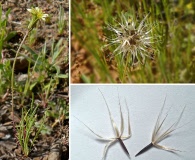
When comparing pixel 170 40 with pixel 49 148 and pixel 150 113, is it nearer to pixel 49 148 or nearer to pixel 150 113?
pixel 150 113

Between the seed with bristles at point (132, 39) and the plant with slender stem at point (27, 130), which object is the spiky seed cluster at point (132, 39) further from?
the plant with slender stem at point (27, 130)

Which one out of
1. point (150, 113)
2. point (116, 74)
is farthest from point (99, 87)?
point (150, 113)

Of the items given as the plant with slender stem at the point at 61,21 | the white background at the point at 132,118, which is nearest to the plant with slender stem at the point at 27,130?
the white background at the point at 132,118

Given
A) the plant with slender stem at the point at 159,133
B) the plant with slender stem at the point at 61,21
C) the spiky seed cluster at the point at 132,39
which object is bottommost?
the plant with slender stem at the point at 159,133

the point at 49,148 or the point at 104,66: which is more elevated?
the point at 104,66

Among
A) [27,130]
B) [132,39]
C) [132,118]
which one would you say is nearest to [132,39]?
[132,39]

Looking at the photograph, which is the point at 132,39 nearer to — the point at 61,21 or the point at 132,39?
the point at 132,39
